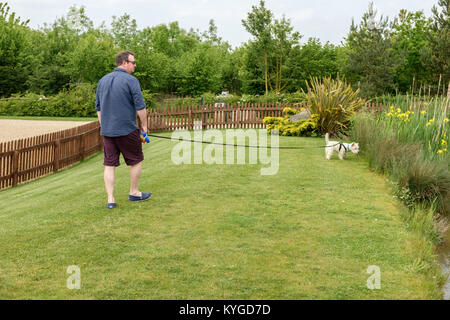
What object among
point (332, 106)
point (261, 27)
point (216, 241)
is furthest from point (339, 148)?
point (261, 27)

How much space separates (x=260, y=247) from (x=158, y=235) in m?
1.23

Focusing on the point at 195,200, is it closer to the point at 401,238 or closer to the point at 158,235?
the point at 158,235

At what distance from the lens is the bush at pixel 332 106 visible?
1429cm

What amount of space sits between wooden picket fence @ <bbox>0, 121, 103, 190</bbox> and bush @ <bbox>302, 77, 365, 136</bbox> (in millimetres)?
7102

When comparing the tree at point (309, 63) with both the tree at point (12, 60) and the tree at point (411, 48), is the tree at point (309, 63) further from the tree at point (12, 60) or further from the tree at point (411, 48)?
the tree at point (12, 60)

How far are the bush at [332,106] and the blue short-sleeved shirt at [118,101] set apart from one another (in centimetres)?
911

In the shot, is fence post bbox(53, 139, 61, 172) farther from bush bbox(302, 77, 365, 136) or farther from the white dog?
bush bbox(302, 77, 365, 136)

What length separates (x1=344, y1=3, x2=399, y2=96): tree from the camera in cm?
3606

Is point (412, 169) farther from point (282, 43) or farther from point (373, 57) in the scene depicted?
point (282, 43)

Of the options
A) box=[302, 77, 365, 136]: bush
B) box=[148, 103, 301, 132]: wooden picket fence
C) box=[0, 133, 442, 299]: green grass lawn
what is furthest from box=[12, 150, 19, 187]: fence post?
box=[148, 103, 301, 132]: wooden picket fence
